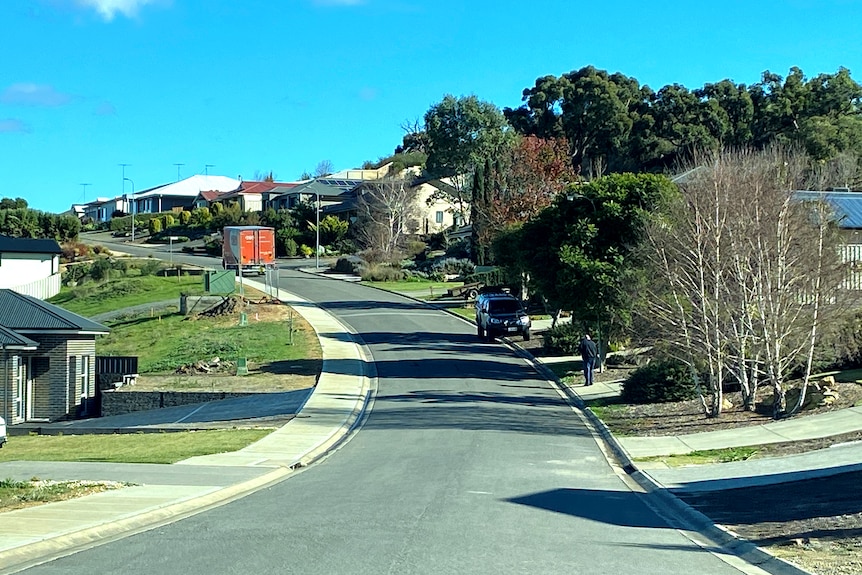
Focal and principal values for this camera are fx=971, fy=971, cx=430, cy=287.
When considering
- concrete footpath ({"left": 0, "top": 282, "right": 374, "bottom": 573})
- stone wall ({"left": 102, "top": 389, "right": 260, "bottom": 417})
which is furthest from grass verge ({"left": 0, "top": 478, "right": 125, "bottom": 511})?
stone wall ({"left": 102, "top": 389, "right": 260, "bottom": 417})

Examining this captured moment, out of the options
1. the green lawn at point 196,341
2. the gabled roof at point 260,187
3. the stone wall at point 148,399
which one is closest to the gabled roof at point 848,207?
the green lawn at point 196,341

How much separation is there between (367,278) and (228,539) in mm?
68100

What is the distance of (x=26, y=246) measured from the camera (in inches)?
2739

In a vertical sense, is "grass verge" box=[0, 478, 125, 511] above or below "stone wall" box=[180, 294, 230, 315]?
below

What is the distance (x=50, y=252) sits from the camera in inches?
2803

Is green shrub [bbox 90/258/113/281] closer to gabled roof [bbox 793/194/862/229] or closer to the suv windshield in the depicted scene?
the suv windshield

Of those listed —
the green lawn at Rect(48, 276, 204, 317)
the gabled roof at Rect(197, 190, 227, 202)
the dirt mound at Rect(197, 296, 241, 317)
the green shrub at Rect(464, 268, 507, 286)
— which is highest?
the gabled roof at Rect(197, 190, 227, 202)

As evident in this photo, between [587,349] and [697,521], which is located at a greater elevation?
[587,349]

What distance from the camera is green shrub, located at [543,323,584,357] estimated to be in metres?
40.9

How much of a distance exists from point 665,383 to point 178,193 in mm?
132193

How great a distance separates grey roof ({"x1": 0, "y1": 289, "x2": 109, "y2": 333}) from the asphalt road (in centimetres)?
1495

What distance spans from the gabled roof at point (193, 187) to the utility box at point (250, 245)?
77.0m

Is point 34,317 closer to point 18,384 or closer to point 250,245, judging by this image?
point 18,384

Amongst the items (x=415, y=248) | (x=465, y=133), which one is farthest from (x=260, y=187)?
(x=465, y=133)
